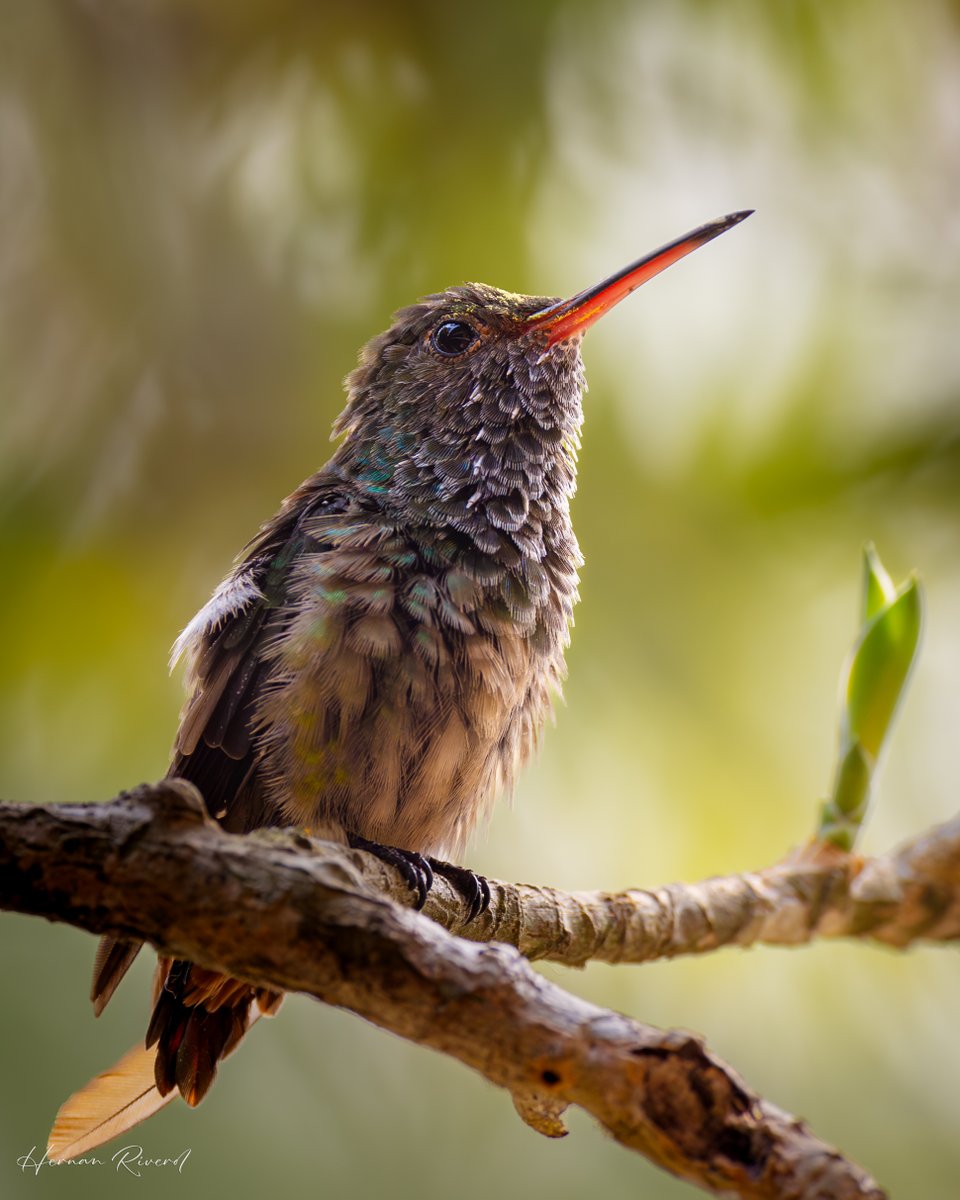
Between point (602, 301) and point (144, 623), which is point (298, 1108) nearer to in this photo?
point (144, 623)

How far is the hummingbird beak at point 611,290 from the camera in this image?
233 cm

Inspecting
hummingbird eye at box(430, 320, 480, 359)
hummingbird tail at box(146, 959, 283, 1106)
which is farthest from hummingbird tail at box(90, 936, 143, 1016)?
hummingbird eye at box(430, 320, 480, 359)

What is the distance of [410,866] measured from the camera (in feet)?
6.73

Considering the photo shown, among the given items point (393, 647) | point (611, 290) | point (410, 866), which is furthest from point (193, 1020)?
point (611, 290)

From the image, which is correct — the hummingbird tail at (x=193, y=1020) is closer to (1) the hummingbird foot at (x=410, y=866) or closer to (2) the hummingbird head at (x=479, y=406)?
(1) the hummingbird foot at (x=410, y=866)

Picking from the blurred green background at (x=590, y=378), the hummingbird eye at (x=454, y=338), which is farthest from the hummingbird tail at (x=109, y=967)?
the hummingbird eye at (x=454, y=338)

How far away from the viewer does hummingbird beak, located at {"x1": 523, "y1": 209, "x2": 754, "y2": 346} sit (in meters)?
2.33

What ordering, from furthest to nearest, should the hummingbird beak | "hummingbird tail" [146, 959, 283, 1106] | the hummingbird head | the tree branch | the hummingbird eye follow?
the hummingbird eye
the hummingbird head
the hummingbird beak
"hummingbird tail" [146, 959, 283, 1106]
the tree branch

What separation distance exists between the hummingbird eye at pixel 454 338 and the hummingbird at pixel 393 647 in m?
0.05

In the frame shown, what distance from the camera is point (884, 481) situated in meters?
3.05

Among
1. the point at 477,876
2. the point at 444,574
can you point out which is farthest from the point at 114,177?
the point at 477,876

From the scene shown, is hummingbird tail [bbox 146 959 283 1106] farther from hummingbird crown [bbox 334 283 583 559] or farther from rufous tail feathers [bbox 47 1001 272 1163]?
hummingbird crown [bbox 334 283 583 559]

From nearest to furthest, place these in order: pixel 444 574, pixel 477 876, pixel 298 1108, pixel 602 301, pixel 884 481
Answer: pixel 477 876
pixel 444 574
pixel 602 301
pixel 298 1108
pixel 884 481

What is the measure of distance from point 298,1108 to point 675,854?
115 cm
